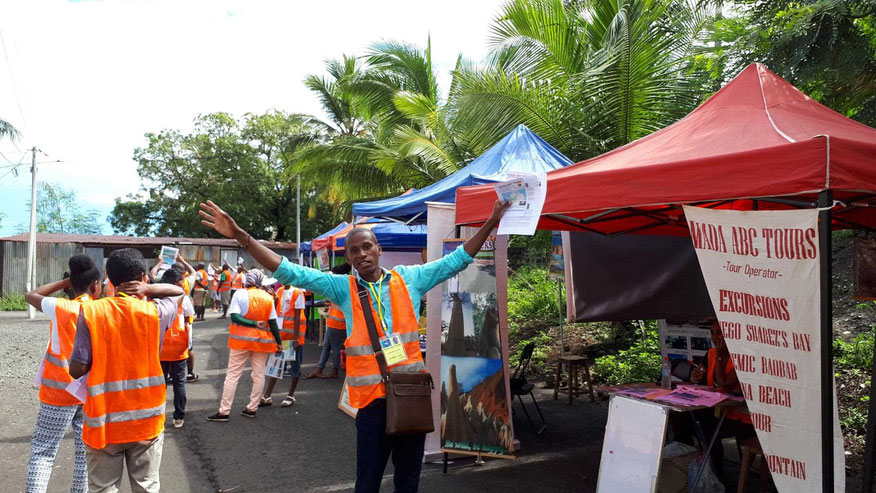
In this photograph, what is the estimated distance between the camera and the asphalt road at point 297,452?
562 centimetres

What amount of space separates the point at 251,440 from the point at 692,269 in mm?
5583

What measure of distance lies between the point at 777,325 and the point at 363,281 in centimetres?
229

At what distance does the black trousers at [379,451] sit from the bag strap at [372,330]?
0.18m

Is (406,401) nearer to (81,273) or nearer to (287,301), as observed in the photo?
(81,273)

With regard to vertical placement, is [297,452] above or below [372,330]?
below

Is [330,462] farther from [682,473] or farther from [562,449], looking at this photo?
[682,473]

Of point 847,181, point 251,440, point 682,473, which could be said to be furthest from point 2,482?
point 847,181

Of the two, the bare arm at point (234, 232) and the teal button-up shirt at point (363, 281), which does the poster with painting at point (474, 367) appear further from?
the bare arm at point (234, 232)

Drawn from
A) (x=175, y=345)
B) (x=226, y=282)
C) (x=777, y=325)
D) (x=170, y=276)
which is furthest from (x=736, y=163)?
(x=226, y=282)

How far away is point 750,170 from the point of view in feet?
11.5

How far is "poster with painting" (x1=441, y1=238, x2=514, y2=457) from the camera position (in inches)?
227

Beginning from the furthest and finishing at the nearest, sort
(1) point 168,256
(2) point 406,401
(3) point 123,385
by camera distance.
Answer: (1) point 168,256 < (3) point 123,385 < (2) point 406,401

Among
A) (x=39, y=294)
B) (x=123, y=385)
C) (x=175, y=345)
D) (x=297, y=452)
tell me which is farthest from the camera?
(x=175, y=345)

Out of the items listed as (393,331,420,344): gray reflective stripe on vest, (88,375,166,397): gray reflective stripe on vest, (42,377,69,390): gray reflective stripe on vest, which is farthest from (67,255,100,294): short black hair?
(393,331,420,344): gray reflective stripe on vest
